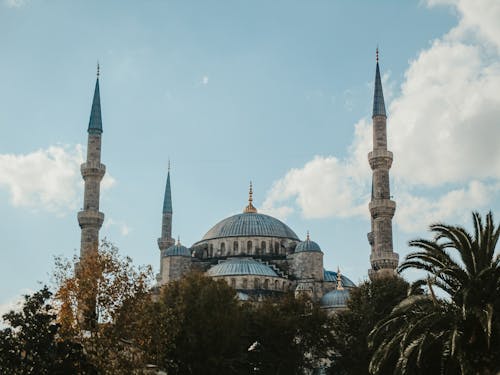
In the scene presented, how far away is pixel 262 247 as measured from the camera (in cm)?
7219

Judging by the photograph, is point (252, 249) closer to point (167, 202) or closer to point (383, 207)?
point (167, 202)

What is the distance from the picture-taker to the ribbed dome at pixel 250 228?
73.0 m

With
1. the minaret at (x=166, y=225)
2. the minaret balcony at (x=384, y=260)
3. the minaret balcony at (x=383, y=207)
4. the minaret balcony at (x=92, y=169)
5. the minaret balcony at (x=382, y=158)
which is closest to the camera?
the minaret balcony at (x=384, y=260)

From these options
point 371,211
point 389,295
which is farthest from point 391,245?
point 389,295

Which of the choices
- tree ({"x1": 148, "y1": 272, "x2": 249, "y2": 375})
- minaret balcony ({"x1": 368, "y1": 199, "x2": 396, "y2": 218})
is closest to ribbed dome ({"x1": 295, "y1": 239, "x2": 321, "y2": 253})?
minaret balcony ({"x1": 368, "y1": 199, "x2": 396, "y2": 218})

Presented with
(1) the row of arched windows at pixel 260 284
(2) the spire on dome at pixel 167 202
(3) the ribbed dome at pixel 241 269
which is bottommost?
(1) the row of arched windows at pixel 260 284

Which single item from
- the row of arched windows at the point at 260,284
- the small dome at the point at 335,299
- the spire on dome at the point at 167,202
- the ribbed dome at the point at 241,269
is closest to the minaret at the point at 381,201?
the small dome at the point at 335,299

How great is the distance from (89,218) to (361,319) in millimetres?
25551

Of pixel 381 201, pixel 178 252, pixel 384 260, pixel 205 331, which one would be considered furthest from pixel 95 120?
pixel 205 331

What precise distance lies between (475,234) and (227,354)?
2052 centimetres

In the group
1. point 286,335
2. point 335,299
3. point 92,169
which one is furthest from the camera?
point 335,299

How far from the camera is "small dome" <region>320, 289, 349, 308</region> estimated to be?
61.1 m

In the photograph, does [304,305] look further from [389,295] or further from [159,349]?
[159,349]

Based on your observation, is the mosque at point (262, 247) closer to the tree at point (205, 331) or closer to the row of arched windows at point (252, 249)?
the row of arched windows at point (252, 249)
